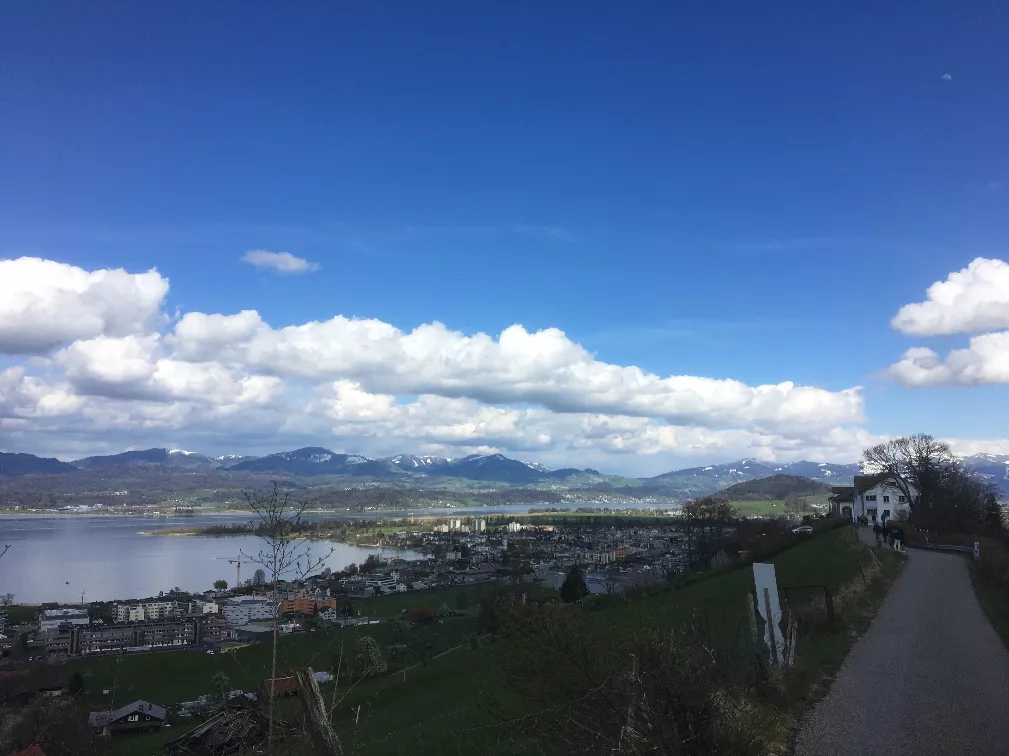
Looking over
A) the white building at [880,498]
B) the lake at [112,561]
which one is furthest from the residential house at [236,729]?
the white building at [880,498]

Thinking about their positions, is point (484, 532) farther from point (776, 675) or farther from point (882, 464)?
point (776, 675)

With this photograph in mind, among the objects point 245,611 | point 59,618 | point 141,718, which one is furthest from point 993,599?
point 245,611

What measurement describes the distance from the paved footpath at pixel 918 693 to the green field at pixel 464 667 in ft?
1.16

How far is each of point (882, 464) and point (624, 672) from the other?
1488 inches

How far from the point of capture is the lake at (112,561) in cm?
5875

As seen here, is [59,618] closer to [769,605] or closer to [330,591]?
[330,591]

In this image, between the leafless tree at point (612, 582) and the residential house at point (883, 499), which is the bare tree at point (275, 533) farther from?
the residential house at point (883, 499)

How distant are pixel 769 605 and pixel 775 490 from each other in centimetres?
13826

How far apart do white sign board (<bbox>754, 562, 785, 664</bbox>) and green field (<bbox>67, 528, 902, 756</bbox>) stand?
336mm

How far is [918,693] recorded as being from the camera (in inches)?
298

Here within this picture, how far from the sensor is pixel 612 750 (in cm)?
429

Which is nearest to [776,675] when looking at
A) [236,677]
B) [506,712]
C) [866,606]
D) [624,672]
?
[506,712]

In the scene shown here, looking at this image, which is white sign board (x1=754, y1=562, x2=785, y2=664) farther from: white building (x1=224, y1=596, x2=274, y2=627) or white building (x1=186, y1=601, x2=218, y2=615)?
white building (x1=186, y1=601, x2=218, y2=615)

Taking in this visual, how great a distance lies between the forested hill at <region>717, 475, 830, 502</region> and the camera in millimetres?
127875
